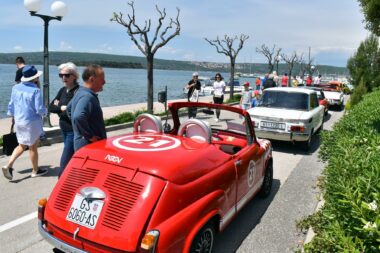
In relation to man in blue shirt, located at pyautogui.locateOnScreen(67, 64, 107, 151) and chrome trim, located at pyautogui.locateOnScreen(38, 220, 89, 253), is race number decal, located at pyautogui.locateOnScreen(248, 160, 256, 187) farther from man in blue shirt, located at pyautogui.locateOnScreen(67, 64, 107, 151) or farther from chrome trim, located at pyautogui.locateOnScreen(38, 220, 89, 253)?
chrome trim, located at pyautogui.locateOnScreen(38, 220, 89, 253)

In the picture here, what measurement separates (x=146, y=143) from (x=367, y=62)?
27449mm

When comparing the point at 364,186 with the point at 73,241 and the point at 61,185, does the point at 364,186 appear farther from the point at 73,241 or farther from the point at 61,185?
the point at 61,185

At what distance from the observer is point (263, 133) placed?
363 inches

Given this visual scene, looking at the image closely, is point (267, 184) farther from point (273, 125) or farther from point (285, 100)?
point (285, 100)

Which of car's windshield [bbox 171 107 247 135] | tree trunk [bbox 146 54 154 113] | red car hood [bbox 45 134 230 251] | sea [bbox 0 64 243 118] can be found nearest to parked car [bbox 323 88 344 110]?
tree trunk [bbox 146 54 154 113]

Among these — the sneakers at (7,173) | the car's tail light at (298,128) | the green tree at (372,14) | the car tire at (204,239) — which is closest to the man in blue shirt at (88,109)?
the car tire at (204,239)

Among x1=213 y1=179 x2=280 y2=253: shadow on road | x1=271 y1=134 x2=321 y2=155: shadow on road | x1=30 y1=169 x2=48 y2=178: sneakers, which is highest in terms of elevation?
x1=271 y1=134 x2=321 y2=155: shadow on road

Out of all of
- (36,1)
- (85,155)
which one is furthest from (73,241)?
(36,1)

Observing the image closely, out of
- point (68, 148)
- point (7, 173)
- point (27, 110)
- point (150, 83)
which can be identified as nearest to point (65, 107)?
point (68, 148)

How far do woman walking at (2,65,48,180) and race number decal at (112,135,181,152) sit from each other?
9.15 feet

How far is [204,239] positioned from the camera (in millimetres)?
3463

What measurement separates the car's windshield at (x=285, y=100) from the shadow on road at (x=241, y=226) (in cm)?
459

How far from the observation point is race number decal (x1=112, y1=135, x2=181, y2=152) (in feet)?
11.8

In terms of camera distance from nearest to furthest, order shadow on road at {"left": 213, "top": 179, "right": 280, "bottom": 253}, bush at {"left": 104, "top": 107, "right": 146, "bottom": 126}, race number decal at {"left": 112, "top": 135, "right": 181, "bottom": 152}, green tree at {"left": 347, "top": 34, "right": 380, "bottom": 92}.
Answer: race number decal at {"left": 112, "top": 135, "right": 181, "bottom": 152}
shadow on road at {"left": 213, "top": 179, "right": 280, "bottom": 253}
bush at {"left": 104, "top": 107, "right": 146, "bottom": 126}
green tree at {"left": 347, "top": 34, "right": 380, "bottom": 92}
